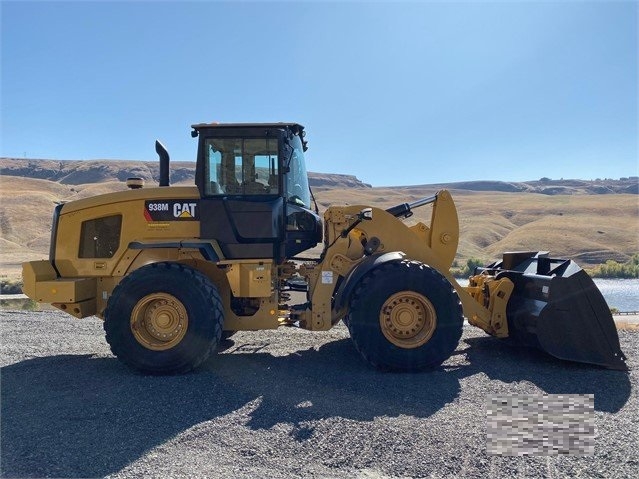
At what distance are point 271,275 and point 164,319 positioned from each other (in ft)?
4.61

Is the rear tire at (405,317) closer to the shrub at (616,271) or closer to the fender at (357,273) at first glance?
the fender at (357,273)

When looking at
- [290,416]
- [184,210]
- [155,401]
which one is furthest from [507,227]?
[155,401]

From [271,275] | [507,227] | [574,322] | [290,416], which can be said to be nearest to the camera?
[290,416]

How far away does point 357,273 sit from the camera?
6316 mm

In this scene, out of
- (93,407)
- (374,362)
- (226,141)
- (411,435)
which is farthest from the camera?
(226,141)

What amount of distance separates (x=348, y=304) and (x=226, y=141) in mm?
2584

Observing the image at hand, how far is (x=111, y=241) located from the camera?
269 inches

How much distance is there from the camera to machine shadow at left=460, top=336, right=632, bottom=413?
5.29 metres

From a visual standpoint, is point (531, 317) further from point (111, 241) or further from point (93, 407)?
point (111, 241)

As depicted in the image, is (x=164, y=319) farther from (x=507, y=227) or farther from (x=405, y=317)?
(x=507, y=227)

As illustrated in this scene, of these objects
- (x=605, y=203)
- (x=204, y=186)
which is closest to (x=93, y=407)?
(x=204, y=186)

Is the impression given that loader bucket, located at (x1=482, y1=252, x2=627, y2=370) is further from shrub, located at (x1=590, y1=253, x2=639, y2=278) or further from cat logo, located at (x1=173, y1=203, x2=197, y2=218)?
shrub, located at (x1=590, y1=253, x2=639, y2=278)

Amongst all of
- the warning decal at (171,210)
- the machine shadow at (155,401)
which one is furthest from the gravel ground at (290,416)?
the warning decal at (171,210)

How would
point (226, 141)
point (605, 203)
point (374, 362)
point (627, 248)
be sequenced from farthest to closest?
point (605, 203) < point (627, 248) < point (226, 141) < point (374, 362)
